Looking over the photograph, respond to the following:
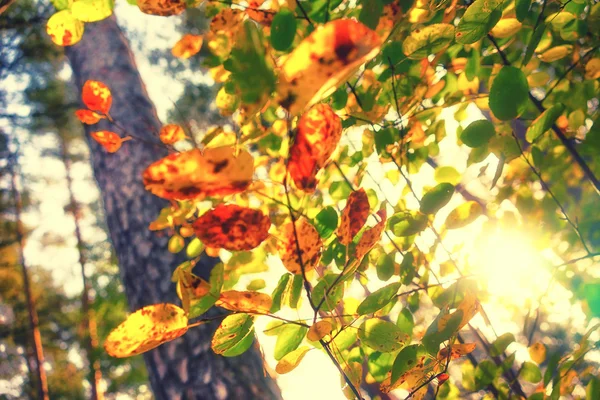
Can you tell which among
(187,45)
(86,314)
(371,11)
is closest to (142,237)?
(187,45)

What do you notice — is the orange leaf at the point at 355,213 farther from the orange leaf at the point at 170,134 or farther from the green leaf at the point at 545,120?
the orange leaf at the point at 170,134

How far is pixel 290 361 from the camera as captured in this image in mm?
527

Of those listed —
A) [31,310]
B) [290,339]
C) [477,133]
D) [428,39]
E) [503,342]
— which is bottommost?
[31,310]

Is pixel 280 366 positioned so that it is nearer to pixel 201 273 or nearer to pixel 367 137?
pixel 367 137

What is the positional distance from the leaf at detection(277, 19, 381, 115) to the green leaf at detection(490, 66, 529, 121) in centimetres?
32

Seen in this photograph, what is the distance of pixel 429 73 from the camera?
73cm

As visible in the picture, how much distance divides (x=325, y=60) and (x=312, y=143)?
0.33 feet

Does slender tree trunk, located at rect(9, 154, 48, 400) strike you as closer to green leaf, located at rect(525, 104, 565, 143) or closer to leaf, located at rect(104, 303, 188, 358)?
leaf, located at rect(104, 303, 188, 358)

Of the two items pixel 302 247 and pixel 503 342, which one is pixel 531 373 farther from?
pixel 302 247

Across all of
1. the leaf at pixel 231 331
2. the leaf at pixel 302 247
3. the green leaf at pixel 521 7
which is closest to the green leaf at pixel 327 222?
the leaf at pixel 302 247

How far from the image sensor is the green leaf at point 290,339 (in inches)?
19.4

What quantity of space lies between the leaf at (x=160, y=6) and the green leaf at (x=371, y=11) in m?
0.29

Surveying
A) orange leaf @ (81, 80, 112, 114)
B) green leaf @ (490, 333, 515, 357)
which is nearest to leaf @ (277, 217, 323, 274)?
green leaf @ (490, 333, 515, 357)

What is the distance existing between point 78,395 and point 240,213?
11471mm
